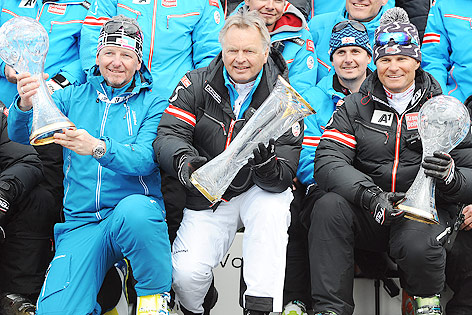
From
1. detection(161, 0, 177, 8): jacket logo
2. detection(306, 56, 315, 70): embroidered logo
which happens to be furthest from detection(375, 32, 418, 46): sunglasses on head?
detection(161, 0, 177, 8): jacket logo

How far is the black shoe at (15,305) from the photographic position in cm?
360

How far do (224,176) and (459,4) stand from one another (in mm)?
2483

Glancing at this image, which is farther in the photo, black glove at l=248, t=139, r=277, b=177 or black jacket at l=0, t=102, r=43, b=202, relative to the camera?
black jacket at l=0, t=102, r=43, b=202

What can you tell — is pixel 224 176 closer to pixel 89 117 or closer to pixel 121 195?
pixel 121 195

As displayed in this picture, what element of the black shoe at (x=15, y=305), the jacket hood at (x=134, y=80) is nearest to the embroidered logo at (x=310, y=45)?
the jacket hood at (x=134, y=80)

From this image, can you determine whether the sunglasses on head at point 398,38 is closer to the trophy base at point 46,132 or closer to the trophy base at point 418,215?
the trophy base at point 418,215

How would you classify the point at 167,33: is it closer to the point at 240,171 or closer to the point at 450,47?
the point at 240,171

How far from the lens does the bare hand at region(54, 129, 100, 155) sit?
126 inches

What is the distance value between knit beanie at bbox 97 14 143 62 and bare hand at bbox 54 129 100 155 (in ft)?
2.11

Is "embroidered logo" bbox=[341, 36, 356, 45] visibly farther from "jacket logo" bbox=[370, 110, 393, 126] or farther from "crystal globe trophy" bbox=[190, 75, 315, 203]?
"crystal globe trophy" bbox=[190, 75, 315, 203]

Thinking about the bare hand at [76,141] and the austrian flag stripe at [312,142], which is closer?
the bare hand at [76,141]

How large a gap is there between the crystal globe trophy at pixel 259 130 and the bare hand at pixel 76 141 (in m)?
0.53

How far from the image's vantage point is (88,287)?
3.30m

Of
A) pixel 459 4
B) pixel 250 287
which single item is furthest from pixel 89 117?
pixel 459 4
